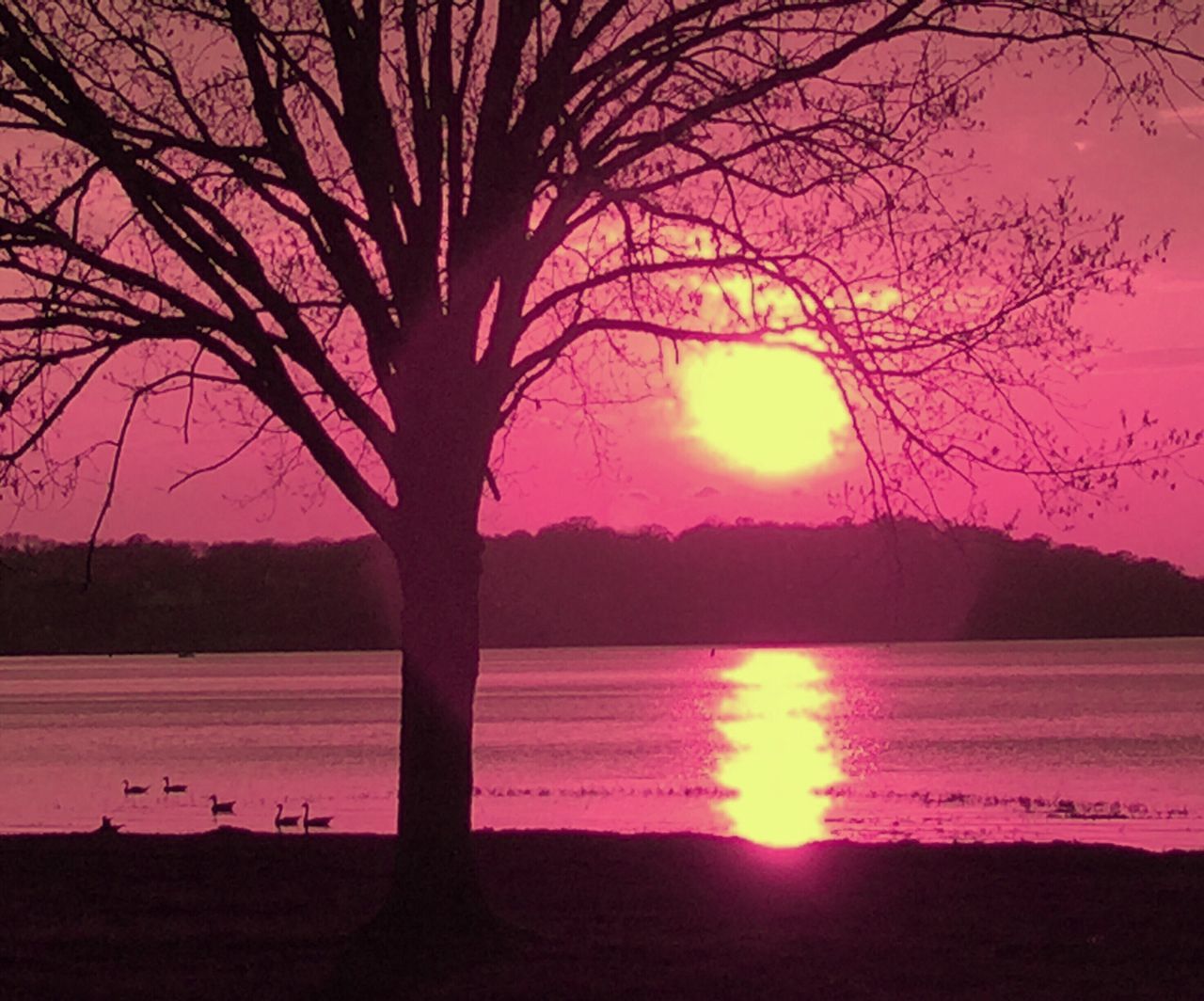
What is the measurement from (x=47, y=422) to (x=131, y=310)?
34.6 inches

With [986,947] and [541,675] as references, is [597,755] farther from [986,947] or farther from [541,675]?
[541,675]

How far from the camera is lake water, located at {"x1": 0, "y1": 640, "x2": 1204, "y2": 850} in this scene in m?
40.0

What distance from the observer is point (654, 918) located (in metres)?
14.0

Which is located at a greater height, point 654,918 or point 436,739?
point 436,739

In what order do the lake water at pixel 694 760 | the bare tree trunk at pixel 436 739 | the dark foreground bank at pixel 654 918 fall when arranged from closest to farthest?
the dark foreground bank at pixel 654 918 < the bare tree trunk at pixel 436 739 < the lake water at pixel 694 760

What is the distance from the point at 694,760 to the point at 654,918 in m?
57.0

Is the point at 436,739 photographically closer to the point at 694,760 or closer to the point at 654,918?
the point at 654,918

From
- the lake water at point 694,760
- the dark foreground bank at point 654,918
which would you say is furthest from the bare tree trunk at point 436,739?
the lake water at point 694,760

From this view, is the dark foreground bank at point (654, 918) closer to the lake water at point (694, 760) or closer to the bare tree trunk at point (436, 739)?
the bare tree trunk at point (436, 739)

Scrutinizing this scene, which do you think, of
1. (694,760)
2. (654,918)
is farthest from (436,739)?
(694,760)

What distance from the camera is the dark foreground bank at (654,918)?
11.6 m

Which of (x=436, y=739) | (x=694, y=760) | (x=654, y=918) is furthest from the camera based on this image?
(x=694, y=760)

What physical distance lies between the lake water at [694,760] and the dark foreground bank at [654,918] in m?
12.9

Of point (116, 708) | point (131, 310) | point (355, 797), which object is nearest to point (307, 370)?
point (131, 310)
